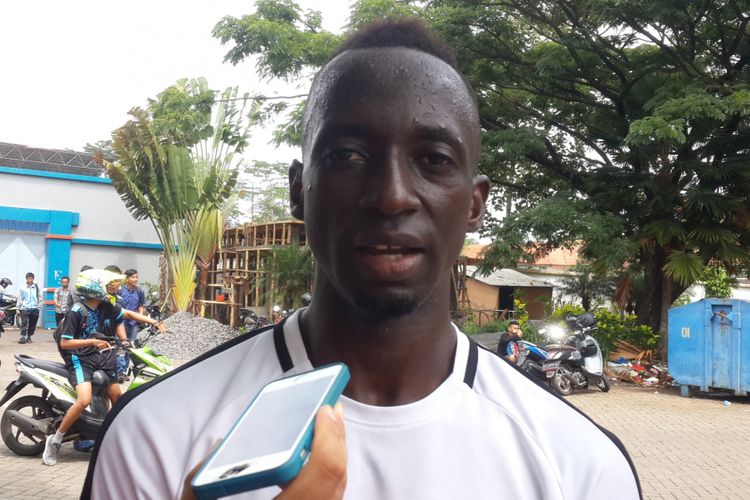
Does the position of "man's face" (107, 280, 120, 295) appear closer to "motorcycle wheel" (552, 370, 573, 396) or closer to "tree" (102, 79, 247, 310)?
"motorcycle wheel" (552, 370, 573, 396)

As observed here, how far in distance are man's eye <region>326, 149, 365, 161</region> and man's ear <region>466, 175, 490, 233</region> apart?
1.05ft

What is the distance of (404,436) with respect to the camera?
1.42 m

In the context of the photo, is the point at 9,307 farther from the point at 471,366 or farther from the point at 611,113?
the point at 471,366

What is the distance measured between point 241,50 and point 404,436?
1472cm

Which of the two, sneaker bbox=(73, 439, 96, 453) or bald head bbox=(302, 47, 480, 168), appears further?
sneaker bbox=(73, 439, 96, 453)

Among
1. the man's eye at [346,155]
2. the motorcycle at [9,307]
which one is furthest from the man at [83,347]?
the motorcycle at [9,307]

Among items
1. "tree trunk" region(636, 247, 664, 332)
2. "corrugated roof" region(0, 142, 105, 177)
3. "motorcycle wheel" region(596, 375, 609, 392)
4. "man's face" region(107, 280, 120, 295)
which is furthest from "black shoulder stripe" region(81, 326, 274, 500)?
"corrugated roof" region(0, 142, 105, 177)

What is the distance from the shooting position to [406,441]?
4.66 feet

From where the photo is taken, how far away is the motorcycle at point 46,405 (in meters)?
6.45

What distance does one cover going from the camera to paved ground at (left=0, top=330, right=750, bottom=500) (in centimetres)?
609

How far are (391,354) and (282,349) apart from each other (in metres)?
0.23

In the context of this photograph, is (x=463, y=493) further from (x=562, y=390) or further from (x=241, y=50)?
(x=241, y=50)

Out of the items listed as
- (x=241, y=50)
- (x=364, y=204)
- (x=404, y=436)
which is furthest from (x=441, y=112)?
(x=241, y=50)

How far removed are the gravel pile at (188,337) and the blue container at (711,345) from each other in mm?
8534
